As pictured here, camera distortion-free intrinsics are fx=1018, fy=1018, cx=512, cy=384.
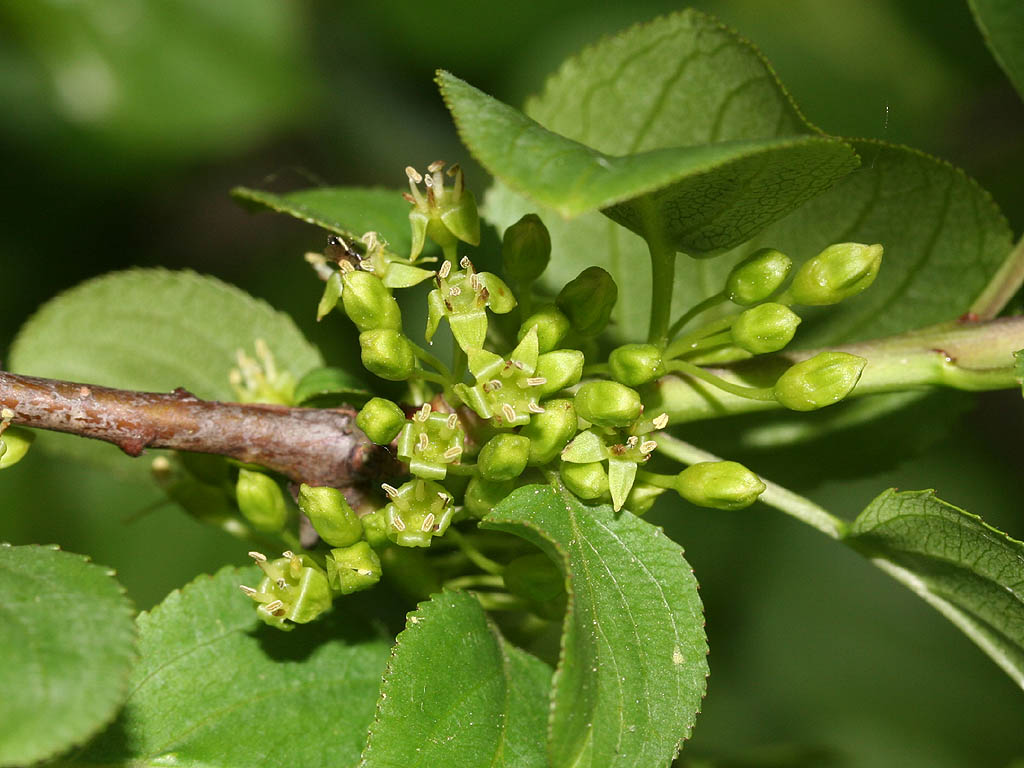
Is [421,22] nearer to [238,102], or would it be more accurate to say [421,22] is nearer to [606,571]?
[238,102]

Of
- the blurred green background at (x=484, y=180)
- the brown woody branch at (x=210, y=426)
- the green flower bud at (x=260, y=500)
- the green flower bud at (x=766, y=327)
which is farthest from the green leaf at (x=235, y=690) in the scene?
the blurred green background at (x=484, y=180)

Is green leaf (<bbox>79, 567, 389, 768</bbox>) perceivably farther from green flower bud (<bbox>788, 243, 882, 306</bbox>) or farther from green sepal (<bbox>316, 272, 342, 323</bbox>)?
green flower bud (<bbox>788, 243, 882, 306</bbox>)

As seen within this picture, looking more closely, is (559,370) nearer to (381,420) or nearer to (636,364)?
(636,364)

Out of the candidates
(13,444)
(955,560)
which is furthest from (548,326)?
(13,444)

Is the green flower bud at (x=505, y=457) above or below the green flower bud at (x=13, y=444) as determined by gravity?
above

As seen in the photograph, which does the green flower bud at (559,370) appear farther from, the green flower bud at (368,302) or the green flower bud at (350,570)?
the green flower bud at (350,570)
